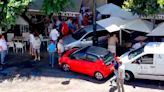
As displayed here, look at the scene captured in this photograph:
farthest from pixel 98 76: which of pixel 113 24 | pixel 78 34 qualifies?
pixel 78 34

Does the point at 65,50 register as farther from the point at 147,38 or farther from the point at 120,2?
the point at 120,2

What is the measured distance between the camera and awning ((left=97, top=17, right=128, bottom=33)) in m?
22.5

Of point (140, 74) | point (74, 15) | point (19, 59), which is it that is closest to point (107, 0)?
point (74, 15)

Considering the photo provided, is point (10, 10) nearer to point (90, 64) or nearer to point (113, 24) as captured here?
point (113, 24)

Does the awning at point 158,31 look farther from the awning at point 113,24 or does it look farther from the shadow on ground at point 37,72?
the shadow on ground at point 37,72

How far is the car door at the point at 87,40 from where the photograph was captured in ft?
76.1

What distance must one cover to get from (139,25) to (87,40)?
2.98 meters

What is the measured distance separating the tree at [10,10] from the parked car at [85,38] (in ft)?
9.98

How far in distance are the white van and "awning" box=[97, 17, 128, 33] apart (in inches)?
111

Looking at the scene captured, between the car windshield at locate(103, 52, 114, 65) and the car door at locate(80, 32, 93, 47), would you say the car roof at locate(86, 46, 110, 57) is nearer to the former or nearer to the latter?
the car windshield at locate(103, 52, 114, 65)

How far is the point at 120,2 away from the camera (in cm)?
2825

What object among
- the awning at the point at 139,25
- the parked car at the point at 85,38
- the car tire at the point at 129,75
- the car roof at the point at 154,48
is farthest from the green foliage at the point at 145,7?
the car tire at the point at 129,75

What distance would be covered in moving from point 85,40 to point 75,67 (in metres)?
2.89

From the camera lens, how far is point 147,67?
19219 mm
